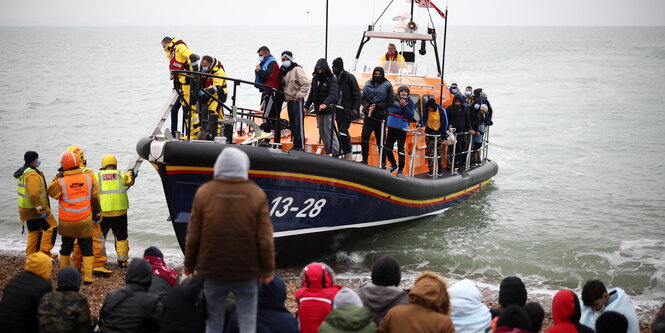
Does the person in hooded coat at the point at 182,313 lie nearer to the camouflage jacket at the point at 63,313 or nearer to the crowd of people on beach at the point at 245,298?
the crowd of people on beach at the point at 245,298

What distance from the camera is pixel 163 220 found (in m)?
13.3

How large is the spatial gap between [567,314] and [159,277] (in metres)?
3.19

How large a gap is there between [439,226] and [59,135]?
16236 mm

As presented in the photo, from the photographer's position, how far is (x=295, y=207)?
8.84m

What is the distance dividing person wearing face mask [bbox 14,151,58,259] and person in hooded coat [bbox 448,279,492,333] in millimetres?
5292

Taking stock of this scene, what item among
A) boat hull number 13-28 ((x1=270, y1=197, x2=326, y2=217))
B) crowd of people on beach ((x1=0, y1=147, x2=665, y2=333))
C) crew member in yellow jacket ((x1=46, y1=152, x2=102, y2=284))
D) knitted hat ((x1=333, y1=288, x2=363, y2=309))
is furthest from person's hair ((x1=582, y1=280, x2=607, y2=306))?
crew member in yellow jacket ((x1=46, y1=152, x2=102, y2=284))

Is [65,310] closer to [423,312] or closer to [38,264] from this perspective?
[38,264]

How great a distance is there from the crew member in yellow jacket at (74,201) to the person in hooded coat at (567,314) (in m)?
5.29

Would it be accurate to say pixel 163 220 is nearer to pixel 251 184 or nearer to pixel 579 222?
pixel 579 222

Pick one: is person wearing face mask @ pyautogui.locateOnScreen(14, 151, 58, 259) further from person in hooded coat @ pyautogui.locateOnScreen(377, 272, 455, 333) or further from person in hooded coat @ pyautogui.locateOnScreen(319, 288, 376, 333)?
person in hooded coat @ pyautogui.locateOnScreen(377, 272, 455, 333)

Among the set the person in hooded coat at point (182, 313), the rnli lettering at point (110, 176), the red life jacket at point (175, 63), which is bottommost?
the person in hooded coat at point (182, 313)

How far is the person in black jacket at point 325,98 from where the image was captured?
356 inches

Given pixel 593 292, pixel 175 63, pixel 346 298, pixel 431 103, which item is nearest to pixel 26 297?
pixel 346 298

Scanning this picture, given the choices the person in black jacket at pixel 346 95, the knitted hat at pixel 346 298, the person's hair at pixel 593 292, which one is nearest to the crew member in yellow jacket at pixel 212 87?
the person in black jacket at pixel 346 95
